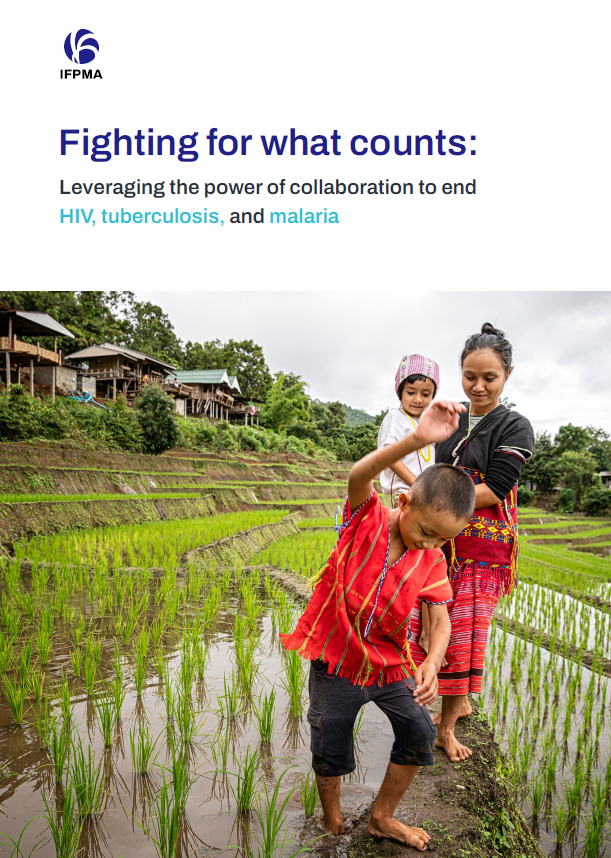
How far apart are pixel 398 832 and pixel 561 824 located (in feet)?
2.50

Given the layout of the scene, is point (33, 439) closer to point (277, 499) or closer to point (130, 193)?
point (277, 499)

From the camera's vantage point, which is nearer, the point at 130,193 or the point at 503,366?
the point at 503,366

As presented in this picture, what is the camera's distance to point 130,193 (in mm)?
4012

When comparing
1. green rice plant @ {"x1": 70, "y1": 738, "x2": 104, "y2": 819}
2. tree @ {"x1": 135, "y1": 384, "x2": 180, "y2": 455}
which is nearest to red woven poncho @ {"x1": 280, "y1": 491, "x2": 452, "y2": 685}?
green rice plant @ {"x1": 70, "y1": 738, "x2": 104, "y2": 819}

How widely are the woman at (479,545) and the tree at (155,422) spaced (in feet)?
48.8

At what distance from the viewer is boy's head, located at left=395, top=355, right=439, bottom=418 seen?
1827 mm

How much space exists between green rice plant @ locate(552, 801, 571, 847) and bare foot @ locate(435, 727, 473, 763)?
1.08 ft

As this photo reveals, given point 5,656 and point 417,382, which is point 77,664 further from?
point 417,382

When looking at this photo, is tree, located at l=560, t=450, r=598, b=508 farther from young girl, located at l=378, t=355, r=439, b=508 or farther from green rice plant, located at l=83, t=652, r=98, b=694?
green rice plant, located at l=83, t=652, r=98, b=694

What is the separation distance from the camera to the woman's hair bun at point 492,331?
1.76m

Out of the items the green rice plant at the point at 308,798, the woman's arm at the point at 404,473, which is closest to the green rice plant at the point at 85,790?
the green rice plant at the point at 308,798

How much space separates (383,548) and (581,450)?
34143 mm

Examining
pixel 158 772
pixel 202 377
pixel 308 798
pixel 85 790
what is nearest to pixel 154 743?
pixel 158 772

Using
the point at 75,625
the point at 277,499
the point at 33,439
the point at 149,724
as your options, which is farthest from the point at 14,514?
the point at 277,499
